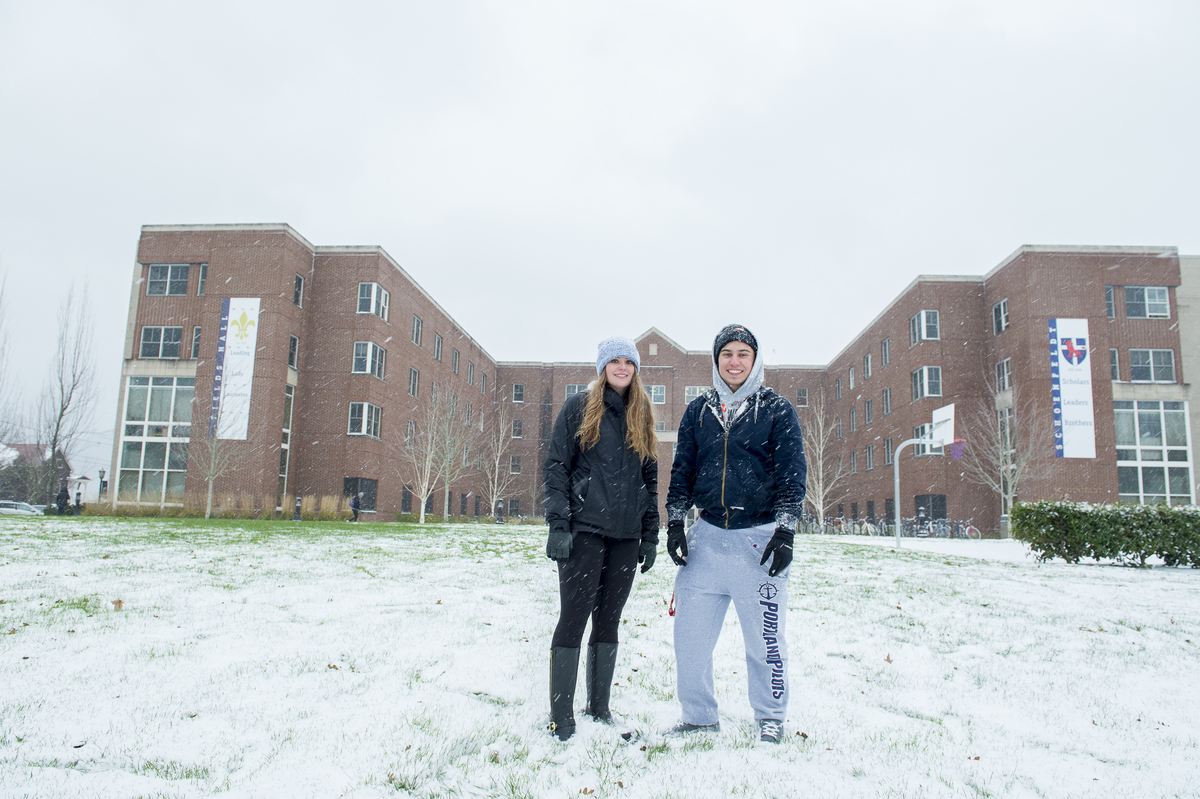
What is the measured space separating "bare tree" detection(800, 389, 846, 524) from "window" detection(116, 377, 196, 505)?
103ft

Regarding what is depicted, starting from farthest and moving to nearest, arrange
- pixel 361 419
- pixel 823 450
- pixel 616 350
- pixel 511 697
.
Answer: pixel 823 450 < pixel 361 419 < pixel 511 697 < pixel 616 350

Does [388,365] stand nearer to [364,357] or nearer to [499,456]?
[364,357]

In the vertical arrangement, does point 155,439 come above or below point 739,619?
above

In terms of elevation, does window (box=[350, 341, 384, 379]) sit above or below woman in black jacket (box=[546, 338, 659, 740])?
above

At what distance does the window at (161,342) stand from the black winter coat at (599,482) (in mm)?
33892

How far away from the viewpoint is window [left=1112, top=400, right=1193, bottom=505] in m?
29.5

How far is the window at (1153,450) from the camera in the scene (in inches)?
1160

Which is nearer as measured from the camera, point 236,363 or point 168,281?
point 236,363

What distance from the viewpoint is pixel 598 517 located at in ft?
11.1

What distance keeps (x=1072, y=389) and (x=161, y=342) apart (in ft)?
129

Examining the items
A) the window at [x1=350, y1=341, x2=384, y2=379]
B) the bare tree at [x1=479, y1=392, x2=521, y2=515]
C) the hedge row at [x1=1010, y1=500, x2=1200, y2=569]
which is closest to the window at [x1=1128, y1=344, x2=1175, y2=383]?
the hedge row at [x1=1010, y1=500, x2=1200, y2=569]

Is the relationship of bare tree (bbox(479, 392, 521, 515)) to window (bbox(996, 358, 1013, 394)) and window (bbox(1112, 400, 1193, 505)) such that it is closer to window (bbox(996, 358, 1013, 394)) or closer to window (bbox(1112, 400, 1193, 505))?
window (bbox(996, 358, 1013, 394))

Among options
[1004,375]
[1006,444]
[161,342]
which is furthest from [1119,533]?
[161,342]

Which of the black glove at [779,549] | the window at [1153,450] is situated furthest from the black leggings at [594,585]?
the window at [1153,450]
